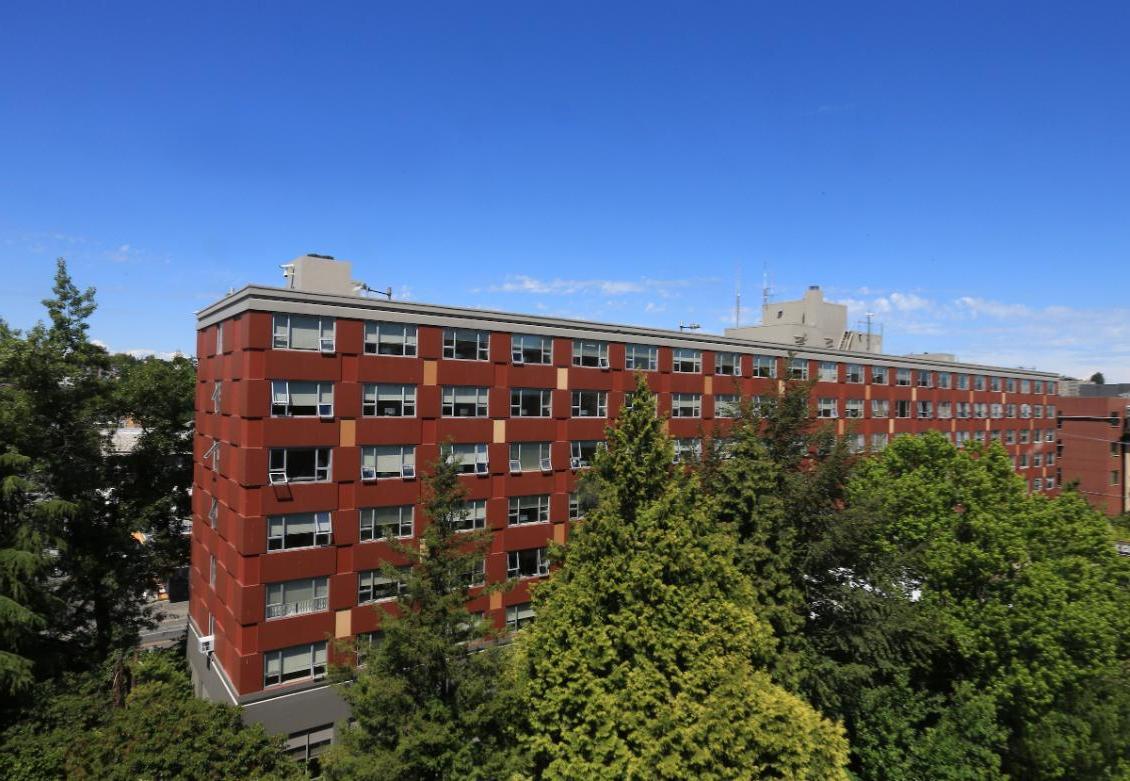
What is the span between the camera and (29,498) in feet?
100

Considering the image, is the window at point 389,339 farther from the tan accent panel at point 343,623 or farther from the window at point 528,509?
the tan accent panel at point 343,623

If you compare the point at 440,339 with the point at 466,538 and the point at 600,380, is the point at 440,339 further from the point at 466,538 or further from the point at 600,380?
the point at 466,538

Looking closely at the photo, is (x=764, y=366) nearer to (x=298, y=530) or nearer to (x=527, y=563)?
(x=527, y=563)

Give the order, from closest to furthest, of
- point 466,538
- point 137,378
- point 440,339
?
1. point 466,538
2. point 440,339
3. point 137,378

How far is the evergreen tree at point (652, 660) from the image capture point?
1622 cm

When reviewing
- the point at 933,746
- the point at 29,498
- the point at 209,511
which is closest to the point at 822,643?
the point at 933,746

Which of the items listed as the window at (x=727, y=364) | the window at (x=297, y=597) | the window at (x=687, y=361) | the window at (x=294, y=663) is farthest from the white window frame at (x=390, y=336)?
the window at (x=727, y=364)

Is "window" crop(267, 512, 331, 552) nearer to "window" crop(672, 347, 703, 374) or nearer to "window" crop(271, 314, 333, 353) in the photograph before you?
"window" crop(271, 314, 333, 353)

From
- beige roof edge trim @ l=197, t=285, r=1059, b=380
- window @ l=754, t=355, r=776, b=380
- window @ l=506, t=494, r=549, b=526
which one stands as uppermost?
beige roof edge trim @ l=197, t=285, r=1059, b=380

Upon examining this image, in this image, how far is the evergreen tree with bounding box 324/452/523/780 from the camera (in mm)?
16672

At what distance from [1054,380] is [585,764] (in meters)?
84.7

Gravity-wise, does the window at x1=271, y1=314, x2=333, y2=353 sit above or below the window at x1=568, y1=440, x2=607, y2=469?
above

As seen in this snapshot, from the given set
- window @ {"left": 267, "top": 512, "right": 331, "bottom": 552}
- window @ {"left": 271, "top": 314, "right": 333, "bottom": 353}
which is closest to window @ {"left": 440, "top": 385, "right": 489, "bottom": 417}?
window @ {"left": 271, "top": 314, "right": 333, "bottom": 353}

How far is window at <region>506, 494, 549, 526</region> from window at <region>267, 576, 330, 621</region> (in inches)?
Result: 376
